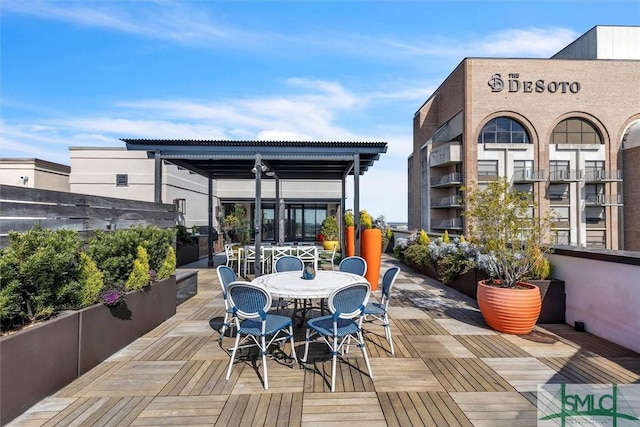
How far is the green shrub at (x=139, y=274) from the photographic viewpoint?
4.27 metres

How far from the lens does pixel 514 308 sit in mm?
4359

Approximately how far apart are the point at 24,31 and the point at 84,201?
5.98m

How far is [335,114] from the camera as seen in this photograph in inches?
655

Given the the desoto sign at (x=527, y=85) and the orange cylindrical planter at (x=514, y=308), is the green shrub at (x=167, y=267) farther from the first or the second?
the the desoto sign at (x=527, y=85)

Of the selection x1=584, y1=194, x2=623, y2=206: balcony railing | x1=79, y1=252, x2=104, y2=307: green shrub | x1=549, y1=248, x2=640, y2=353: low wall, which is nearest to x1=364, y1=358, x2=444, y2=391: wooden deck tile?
x1=549, y1=248, x2=640, y2=353: low wall

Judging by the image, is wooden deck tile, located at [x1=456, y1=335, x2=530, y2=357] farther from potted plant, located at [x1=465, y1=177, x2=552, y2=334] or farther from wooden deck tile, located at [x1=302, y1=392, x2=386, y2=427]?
wooden deck tile, located at [x1=302, y1=392, x2=386, y2=427]

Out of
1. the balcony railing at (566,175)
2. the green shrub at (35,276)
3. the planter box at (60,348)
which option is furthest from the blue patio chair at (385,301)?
the balcony railing at (566,175)

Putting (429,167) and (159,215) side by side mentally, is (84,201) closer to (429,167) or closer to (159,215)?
(159,215)

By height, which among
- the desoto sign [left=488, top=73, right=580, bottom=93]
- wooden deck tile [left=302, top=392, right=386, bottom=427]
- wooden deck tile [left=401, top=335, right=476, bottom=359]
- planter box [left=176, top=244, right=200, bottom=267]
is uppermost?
the desoto sign [left=488, top=73, right=580, bottom=93]

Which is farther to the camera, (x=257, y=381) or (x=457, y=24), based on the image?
(x=457, y=24)

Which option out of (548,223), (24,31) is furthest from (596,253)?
(24,31)

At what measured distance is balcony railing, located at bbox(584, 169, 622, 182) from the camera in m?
26.2

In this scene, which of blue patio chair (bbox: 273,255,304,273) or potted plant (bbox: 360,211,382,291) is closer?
blue patio chair (bbox: 273,255,304,273)

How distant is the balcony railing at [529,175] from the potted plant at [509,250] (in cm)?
2501
